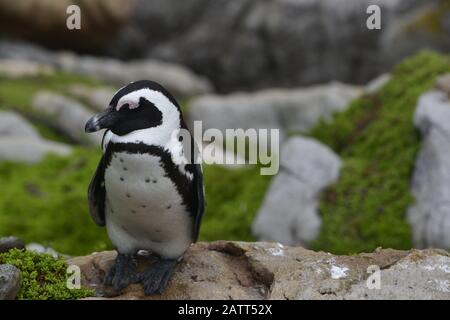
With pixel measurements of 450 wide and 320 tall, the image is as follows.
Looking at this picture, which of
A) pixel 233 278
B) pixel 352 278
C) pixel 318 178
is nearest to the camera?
pixel 352 278

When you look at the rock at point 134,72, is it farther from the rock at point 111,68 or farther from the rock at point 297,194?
the rock at point 297,194

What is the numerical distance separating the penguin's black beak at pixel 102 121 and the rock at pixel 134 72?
16.3 meters

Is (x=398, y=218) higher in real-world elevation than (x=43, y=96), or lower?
lower

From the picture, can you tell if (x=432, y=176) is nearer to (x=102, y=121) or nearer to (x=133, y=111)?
(x=133, y=111)

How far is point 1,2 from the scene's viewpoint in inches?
846

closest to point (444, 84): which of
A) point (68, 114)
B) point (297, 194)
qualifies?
point (297, 194)

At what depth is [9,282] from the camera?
4.45 metres

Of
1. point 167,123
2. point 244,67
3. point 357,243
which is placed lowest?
point 357,243

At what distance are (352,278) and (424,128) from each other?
5.19 metres

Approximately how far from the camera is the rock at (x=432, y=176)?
8.36 meters

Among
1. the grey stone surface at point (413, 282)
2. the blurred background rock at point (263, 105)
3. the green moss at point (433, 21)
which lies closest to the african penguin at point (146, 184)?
the grey stone surface at point (413, 282)

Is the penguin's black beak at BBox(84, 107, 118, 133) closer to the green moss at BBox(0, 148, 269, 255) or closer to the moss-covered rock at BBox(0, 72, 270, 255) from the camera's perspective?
the moss-covered rock at BBox(0, 72, 270, 255)

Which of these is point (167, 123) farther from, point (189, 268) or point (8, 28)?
point (8, 28)

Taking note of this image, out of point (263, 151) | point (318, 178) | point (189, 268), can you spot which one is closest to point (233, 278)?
point (189, 268)
